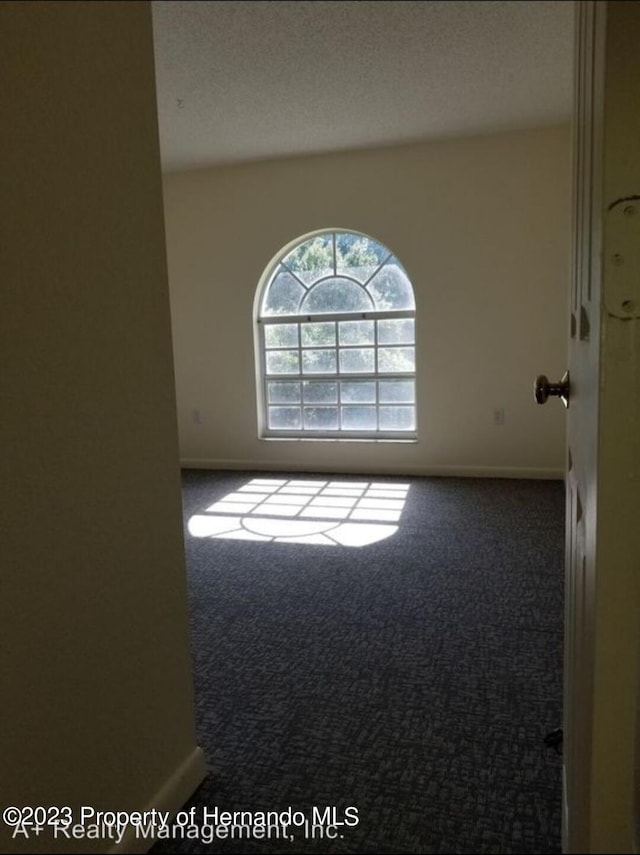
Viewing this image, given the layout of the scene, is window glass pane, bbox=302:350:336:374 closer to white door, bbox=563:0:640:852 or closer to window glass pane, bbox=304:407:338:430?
window glass pane, bbox=304:407:338:430

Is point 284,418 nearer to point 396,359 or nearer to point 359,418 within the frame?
point 359,418

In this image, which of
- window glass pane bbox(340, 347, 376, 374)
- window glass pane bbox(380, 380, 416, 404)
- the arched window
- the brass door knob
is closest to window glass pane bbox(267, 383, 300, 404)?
the arched window

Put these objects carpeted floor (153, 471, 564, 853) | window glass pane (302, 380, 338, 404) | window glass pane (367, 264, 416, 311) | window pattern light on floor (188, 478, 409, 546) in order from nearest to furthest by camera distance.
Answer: carpeted floor (153, 471, 564, 853) < window pattern light on floor (188, 478, 409, 546) < window glass pane (367, 264, 416, 311) < window glass pane (302, 380, 338, 404)

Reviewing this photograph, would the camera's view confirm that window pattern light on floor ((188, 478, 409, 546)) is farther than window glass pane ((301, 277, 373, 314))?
No

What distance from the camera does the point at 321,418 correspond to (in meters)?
4.99

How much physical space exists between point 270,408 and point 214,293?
1.07 meters

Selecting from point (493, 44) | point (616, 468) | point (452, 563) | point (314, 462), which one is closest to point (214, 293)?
point (314, 462)

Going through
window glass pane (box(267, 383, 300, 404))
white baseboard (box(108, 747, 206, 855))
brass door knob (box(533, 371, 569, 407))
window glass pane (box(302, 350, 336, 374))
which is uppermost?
brass door knob (box(533, 371, 569, 407))

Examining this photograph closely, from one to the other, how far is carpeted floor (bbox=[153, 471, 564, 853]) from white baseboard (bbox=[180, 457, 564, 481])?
1275mm

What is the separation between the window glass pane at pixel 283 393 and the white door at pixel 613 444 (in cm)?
435

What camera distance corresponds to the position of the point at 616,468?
61 centimetres

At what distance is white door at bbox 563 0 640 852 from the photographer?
0.59 m

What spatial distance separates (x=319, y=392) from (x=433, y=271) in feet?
4.39

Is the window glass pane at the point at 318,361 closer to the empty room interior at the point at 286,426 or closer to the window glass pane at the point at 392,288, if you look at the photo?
the empty room interior at the point at 286,426
